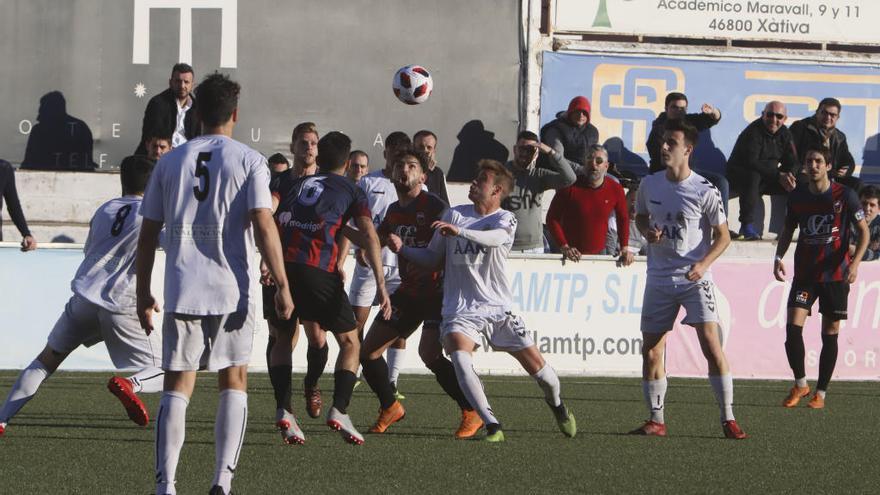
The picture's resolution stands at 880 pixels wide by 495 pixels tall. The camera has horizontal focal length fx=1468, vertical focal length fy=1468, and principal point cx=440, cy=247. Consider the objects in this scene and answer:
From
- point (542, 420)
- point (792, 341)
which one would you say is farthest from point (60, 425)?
point (792, 341)

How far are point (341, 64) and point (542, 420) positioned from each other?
9.76 m

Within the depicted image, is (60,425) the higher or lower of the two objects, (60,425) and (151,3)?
the lower

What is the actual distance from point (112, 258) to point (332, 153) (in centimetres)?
148

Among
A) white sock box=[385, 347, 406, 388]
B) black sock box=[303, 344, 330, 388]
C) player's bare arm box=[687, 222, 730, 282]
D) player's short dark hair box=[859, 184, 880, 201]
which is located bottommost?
white sock box=[385, 347, 406, 388]

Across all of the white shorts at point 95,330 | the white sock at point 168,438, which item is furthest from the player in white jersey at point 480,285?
the white sock at point 168,438

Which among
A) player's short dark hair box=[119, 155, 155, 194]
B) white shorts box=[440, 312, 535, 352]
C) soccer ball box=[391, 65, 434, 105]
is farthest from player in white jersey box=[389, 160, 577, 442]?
soccer ball box=[391, 65, 434, 105]

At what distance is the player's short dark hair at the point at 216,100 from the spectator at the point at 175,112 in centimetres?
937

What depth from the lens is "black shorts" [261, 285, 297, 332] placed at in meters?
9.09

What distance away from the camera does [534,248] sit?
15305 mm

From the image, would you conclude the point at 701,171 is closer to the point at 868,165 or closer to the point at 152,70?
the point at 868,165

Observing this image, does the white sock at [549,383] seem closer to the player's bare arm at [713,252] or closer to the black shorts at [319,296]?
the player's bare arm at [713,252]

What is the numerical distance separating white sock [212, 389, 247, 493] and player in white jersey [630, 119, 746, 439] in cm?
414

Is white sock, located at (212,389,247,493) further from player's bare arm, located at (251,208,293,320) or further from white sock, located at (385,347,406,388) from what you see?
white sock, located at (385,347,406,388)

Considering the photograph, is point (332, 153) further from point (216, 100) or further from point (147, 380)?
point (216, 100)
